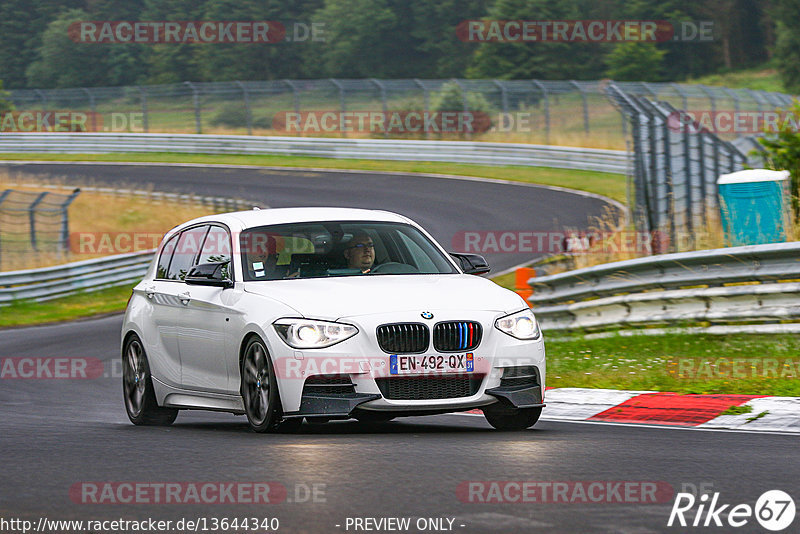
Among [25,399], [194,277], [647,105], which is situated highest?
[647,105]

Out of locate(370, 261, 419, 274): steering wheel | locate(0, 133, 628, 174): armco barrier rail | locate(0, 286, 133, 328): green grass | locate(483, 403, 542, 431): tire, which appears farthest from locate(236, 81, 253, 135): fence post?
locate(483, 403, 542, 431): tire

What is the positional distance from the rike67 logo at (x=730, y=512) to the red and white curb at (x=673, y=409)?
2890 mm

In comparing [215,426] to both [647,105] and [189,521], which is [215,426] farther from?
[647,105]

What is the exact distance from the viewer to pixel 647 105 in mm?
19281

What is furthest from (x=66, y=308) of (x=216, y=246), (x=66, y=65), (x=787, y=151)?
(x=66, y=65)

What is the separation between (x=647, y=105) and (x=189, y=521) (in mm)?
14856

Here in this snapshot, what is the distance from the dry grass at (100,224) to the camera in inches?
1158

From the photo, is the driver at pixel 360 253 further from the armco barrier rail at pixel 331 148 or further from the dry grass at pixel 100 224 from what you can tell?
the armco barrier rail at pixel 331 148

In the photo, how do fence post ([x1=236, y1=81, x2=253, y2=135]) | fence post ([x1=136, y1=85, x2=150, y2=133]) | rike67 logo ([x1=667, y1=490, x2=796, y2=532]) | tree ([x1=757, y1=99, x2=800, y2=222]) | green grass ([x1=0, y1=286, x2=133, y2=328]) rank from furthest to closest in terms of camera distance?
fence post ([x1=136, y1=85, x2=150, y2=133]), fence post ([x1=236, y1=81, x2=253, y2=135]), green grass ([x1=0, y1=286, x2=133, y2=328]), tree ([x1=757, y1=99, x2=800, y2=222]), rike67 logo ([x1=667, y1=490, x2=796, y2=532])

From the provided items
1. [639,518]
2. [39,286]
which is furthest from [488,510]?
[39,286]

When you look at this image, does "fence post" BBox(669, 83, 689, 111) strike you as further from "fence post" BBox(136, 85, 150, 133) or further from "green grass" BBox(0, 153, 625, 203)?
"fence post" BBox(136, 85, 150, 133)

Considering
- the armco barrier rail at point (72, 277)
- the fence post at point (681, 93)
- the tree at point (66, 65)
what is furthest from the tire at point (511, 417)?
the tree at point (66, 65)

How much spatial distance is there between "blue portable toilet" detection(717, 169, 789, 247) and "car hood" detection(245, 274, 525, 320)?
6.19 meters

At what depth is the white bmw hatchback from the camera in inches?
325
